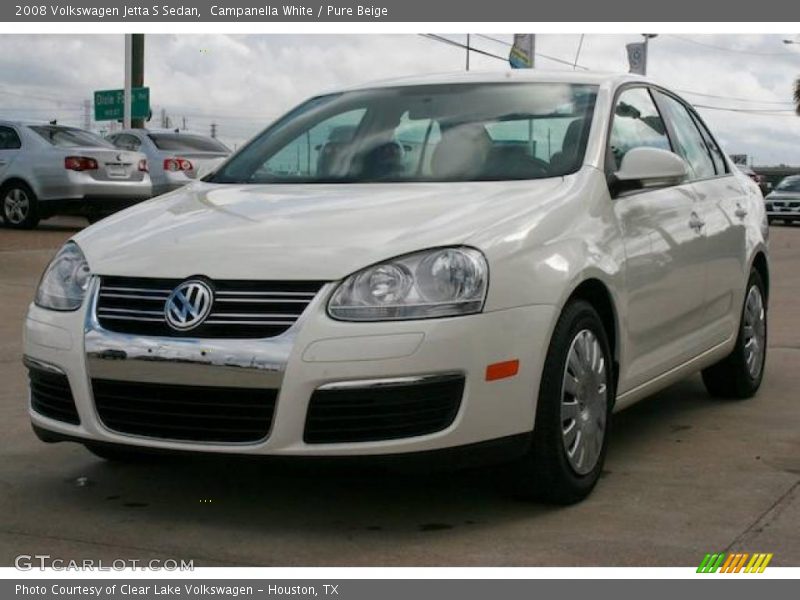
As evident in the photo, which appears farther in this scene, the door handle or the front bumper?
the door handle

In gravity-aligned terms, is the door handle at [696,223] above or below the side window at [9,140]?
above

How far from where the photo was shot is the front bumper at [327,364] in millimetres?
4082

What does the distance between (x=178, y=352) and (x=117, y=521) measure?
723mm

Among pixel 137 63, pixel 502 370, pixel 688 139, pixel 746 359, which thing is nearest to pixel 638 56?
pixel 137 63

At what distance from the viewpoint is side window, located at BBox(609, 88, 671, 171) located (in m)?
5.44

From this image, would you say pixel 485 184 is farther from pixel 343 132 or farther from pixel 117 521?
pixel 117 521

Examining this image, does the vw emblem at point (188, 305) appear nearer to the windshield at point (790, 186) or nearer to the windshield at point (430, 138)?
the windshield at point (430, 138)

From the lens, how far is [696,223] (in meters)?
5.83

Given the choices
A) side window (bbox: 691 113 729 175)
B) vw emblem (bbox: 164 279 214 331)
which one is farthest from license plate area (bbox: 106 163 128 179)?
vw emblem (bbox: 164 279 214 331)

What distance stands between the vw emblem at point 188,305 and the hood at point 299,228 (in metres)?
0.06

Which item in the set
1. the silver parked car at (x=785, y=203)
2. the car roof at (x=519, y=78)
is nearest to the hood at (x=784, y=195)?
the silver parked car at (x=785, y=203)

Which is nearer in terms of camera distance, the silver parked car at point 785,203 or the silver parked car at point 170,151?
the silver parked car at point 170,151

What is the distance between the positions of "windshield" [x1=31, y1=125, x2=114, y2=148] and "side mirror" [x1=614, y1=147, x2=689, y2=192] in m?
13.0

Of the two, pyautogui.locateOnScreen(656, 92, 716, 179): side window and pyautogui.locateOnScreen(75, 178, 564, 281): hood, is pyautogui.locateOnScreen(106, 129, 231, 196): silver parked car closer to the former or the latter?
pyautogui.locateOnScreen(656, 92, 716, 179): side window
